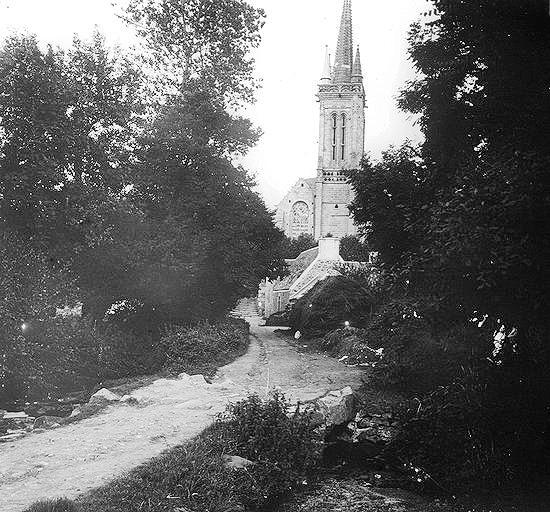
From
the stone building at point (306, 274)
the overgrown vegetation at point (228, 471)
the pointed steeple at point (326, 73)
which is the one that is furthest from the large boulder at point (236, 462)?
the pointed steeple at point (326, 73)

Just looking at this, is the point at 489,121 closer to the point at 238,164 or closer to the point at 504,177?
the point at 504,177

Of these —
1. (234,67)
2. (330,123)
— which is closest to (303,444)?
(234,67)

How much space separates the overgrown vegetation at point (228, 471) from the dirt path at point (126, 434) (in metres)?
0.39

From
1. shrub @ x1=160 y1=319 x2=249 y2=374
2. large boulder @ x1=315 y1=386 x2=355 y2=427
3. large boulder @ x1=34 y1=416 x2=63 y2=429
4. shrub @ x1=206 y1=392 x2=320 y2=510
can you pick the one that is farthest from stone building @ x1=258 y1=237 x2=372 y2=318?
large boulder @ x1=34 y1=416 x2=63 y2=429

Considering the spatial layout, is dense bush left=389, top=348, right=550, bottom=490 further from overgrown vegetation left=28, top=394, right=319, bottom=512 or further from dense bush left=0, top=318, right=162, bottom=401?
dense bush left=0, top=318, right=162, bottom=401

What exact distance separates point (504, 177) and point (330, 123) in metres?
62.8

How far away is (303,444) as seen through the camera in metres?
10.1

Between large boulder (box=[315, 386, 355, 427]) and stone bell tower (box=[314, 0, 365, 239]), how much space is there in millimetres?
55476

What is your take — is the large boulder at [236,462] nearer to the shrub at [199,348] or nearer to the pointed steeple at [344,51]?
the shrub at [199,348]

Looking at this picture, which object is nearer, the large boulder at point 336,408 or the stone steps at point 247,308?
the large boulder at point 336,408

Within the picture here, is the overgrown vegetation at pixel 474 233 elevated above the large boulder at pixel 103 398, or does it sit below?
above

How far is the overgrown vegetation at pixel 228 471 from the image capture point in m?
7.46

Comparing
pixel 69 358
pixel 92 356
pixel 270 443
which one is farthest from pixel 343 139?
pixel 270 443

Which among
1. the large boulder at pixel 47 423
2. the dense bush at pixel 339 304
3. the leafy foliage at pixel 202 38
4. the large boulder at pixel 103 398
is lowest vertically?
the large boulder at pixel 47 423
